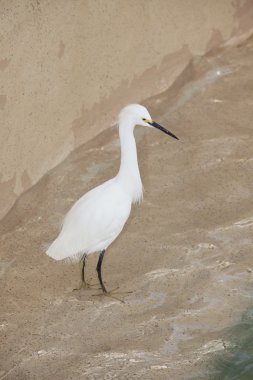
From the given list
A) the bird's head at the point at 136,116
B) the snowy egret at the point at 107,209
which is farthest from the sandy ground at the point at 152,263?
the bird's head at the point at 136,116

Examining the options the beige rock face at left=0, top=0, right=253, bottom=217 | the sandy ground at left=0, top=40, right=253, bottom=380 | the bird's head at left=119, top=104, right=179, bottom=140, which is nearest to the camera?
the sandy ground at left=0, top=40, right=253, bottom=380

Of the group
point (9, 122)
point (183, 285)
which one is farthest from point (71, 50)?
point (183, 285)

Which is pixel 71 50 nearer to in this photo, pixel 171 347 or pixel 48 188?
pixel 48 188

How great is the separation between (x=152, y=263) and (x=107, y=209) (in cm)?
54

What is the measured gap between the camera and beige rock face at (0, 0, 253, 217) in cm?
545

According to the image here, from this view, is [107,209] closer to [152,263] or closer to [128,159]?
[128,159]

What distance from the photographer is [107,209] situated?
474 centimetres

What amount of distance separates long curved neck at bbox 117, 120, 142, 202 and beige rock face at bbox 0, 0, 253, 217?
0.99 m

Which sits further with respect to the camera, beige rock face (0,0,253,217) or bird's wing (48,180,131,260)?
beige rock face (0,0,253,217)

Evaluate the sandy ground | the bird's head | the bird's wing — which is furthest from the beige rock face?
the bird's head

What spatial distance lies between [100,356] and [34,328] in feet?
1.47

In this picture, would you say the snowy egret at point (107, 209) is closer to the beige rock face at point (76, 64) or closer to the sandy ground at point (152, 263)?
the sandy ground at point (152, 263)

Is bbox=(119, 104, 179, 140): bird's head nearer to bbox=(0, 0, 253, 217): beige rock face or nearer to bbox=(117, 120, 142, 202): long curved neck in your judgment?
bbox=(117, 120, 142, 202): long curved neck

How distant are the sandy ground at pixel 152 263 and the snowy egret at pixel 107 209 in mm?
294
